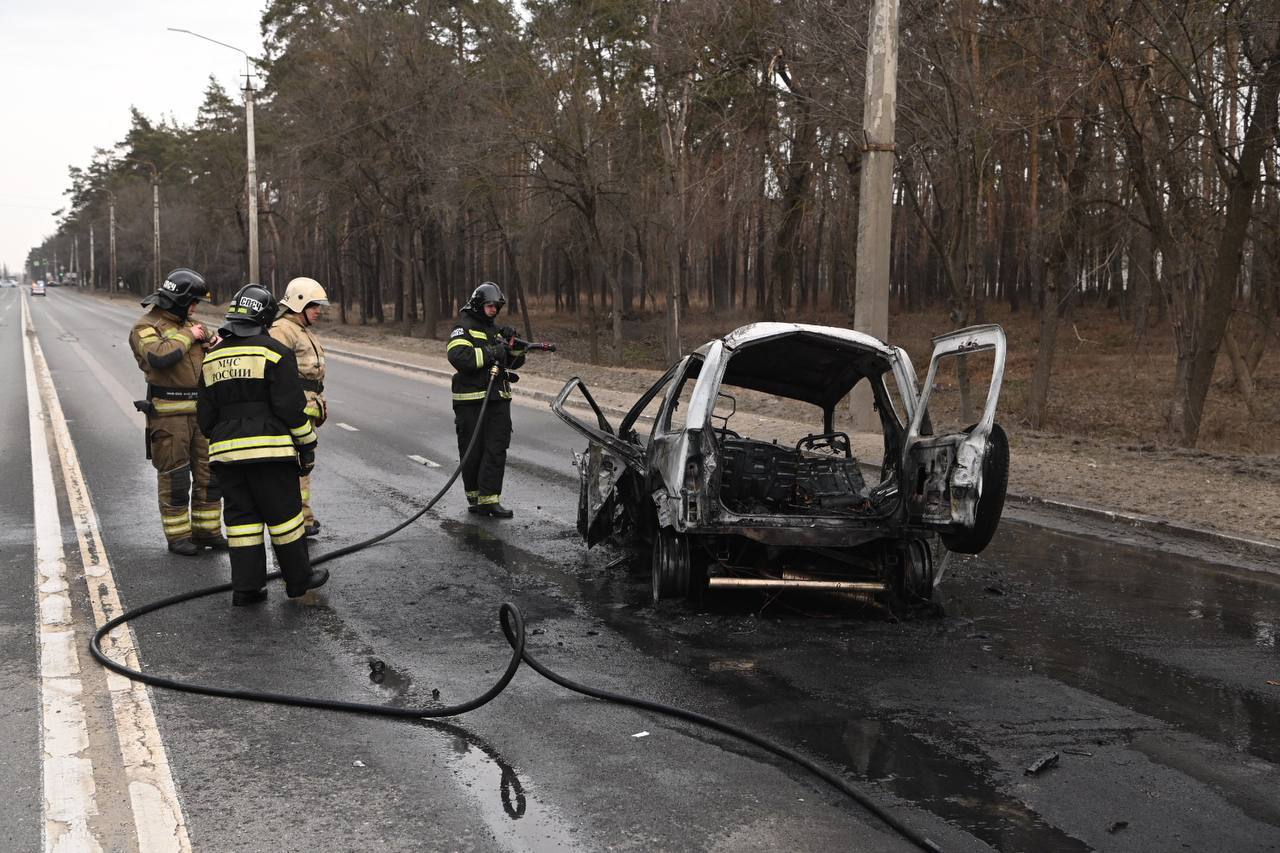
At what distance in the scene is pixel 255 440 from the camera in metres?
6.64

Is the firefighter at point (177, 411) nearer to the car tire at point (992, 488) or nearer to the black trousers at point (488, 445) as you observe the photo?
the black trousers at point (488, 445)

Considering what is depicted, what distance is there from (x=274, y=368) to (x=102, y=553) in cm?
240

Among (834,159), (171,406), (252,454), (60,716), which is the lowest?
(60,716)

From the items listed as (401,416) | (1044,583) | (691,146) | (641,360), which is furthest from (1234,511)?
(641,360)

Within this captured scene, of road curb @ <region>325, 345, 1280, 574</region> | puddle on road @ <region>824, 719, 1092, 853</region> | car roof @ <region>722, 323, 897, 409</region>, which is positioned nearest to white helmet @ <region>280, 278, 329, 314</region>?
car roof @ <region>722, 323, 897, 409</region>

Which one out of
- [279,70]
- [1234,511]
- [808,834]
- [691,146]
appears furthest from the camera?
[279,70]

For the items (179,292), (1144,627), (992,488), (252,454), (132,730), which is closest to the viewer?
(132,730)

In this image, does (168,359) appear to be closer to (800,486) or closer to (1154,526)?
(800,486)

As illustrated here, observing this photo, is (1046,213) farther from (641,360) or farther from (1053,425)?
(641,360)

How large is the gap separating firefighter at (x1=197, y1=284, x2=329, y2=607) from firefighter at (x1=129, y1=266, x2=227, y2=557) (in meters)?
1.38

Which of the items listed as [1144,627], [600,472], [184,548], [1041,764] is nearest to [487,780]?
[1041,764]

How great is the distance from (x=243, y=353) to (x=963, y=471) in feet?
13.4

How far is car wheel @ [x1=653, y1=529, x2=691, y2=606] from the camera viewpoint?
6.59m

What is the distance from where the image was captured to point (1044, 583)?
7543 millimetres
